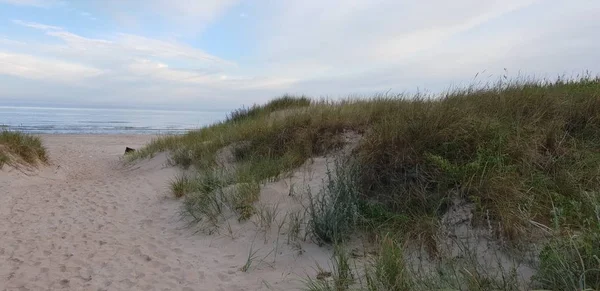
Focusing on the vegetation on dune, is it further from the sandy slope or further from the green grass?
the green grass

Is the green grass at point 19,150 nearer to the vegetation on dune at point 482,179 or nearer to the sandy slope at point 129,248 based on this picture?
the sandy slope at point 129,248

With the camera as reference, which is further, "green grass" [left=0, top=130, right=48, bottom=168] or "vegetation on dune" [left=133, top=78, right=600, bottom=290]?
"green grass" [left=0, top=130, right=48, bottom=168]

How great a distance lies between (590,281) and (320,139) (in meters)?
5.11

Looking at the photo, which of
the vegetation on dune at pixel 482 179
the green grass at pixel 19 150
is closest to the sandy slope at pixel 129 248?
the vegetation on dune at pixel 482 179

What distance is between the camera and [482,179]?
12.9ft

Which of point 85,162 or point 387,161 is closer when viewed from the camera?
point 387,161

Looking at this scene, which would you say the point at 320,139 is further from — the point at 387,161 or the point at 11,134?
the point at 11,134

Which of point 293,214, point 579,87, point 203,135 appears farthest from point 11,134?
point 579,87

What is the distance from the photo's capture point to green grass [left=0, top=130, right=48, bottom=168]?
9.33 metres

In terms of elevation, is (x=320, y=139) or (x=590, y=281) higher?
(x=320, y=139)

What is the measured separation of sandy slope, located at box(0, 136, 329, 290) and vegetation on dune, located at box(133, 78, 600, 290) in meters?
0.52

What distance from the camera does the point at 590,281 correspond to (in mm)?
2400

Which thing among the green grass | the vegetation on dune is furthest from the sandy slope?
the green grass

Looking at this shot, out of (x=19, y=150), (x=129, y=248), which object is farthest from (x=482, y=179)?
(x=19, y=150)
